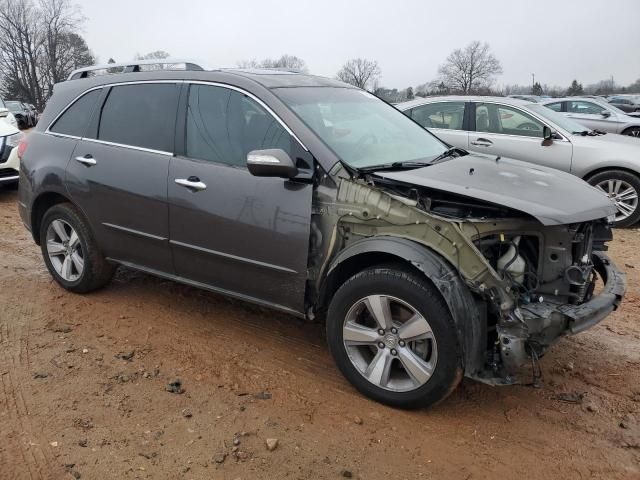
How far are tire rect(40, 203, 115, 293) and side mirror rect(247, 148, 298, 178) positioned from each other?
1950mm

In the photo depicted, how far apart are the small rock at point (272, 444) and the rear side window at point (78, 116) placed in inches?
116

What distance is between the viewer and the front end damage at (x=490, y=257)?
9.34 ft

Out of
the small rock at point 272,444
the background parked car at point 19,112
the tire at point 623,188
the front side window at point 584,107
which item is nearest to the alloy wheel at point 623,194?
the tire at point 623,188

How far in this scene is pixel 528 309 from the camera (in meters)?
2.90

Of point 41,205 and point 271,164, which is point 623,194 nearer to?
point 271,164

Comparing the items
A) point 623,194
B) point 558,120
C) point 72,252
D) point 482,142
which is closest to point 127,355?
point 72,252

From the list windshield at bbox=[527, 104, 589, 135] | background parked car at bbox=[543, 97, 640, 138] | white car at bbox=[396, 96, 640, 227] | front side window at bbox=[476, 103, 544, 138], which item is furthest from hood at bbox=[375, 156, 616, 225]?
background parked car at bbox=[543, 97, 640, 138]

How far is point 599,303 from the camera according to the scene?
3.09 metres

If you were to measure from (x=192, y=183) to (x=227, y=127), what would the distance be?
436 millimetres

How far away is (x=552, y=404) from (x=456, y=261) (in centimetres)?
113

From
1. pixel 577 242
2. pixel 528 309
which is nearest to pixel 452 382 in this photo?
pixel 528 309

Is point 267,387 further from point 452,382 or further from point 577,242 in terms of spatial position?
point 577,242

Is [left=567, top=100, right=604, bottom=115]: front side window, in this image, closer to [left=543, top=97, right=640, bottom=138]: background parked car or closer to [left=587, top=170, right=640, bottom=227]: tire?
[left=543, top=97, right=640, bottom=138]: background parked car

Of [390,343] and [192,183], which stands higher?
[192,183]
